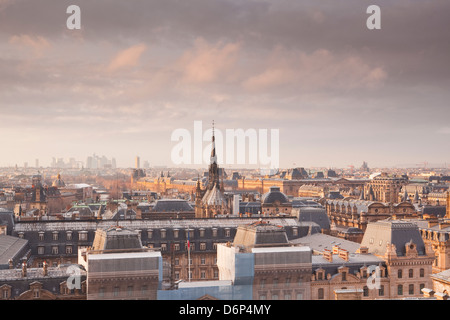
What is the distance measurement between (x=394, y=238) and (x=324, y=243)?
743 centimetres

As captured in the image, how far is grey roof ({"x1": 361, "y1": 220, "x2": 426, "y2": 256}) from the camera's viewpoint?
45812mm

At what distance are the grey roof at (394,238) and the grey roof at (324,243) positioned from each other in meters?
1.58

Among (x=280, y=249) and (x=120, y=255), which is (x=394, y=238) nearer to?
(x=280, y=249)

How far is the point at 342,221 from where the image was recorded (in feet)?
297

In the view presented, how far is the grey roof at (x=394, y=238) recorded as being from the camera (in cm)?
4581

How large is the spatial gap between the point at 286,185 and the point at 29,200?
7722 centimetres

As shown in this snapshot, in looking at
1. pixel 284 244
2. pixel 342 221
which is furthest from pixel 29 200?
pixel 284 244

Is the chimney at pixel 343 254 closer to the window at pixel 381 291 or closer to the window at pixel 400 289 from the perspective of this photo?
the window at pixel 381 291

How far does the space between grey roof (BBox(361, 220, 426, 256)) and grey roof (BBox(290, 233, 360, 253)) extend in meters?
1.58

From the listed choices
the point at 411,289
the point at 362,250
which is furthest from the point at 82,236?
the point at 411,289

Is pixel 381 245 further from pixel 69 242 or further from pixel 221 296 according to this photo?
pixel 69 242

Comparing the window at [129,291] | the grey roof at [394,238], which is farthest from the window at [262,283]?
the grey roof at [394,238]

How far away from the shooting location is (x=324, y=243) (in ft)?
170
